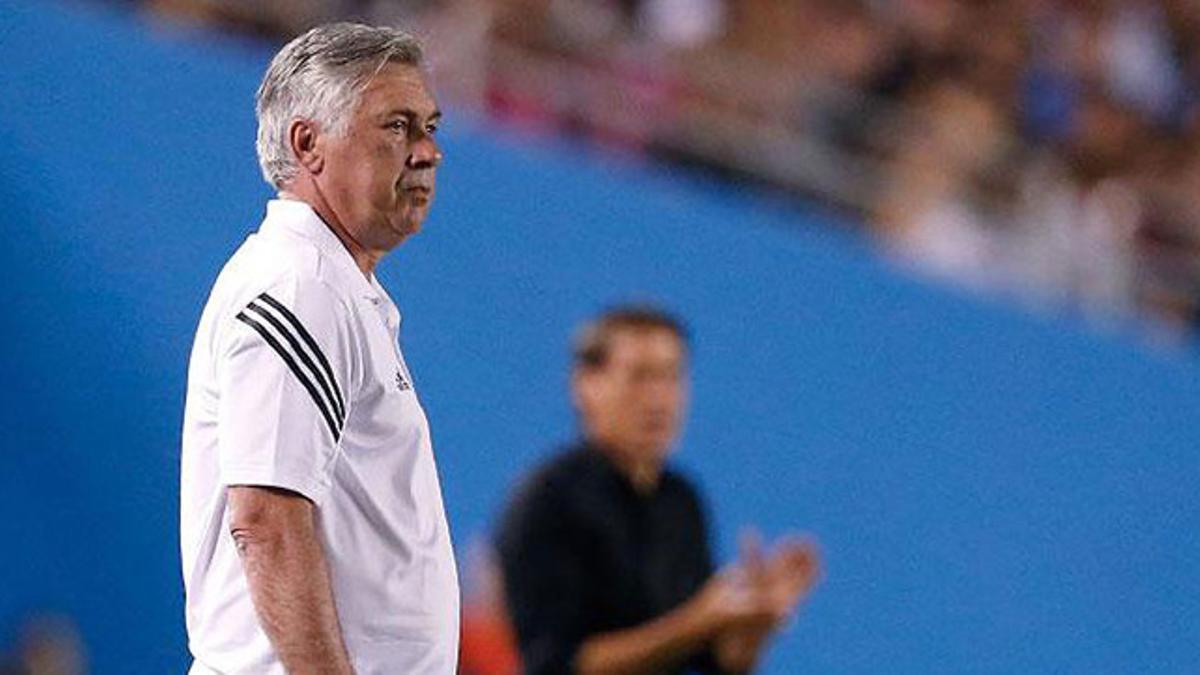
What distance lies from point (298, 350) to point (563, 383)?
3.75m

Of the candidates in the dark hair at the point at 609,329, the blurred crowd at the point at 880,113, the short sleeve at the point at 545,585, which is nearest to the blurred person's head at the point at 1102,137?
the blurred crowd at the point at 880,113

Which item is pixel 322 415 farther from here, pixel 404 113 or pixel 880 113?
pixel 880 113

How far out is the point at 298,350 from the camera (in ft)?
8.45

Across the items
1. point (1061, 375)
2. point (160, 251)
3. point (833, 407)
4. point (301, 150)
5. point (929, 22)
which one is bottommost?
point (301, 150)

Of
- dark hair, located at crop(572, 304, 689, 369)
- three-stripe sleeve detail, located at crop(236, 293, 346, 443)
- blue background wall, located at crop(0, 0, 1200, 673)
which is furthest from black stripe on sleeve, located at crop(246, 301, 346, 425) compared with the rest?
blue background wall, located at crop(0, 0, 1200, 673)

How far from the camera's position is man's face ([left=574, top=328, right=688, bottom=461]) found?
4.80 meters

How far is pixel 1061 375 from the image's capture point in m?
A: 7.00

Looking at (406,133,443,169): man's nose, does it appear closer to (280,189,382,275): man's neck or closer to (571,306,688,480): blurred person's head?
(280,189,382,275): man's neck

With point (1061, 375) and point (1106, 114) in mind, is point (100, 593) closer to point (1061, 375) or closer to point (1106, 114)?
point (1061, 375)

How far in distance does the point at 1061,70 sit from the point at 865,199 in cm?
189

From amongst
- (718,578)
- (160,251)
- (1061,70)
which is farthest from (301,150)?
(1061,70)

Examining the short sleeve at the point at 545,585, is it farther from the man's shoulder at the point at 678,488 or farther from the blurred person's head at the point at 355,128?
the blurred person's head at the point at 355,128

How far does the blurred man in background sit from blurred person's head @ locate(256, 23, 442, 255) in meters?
1.77

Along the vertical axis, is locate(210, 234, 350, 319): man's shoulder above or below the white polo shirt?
above
